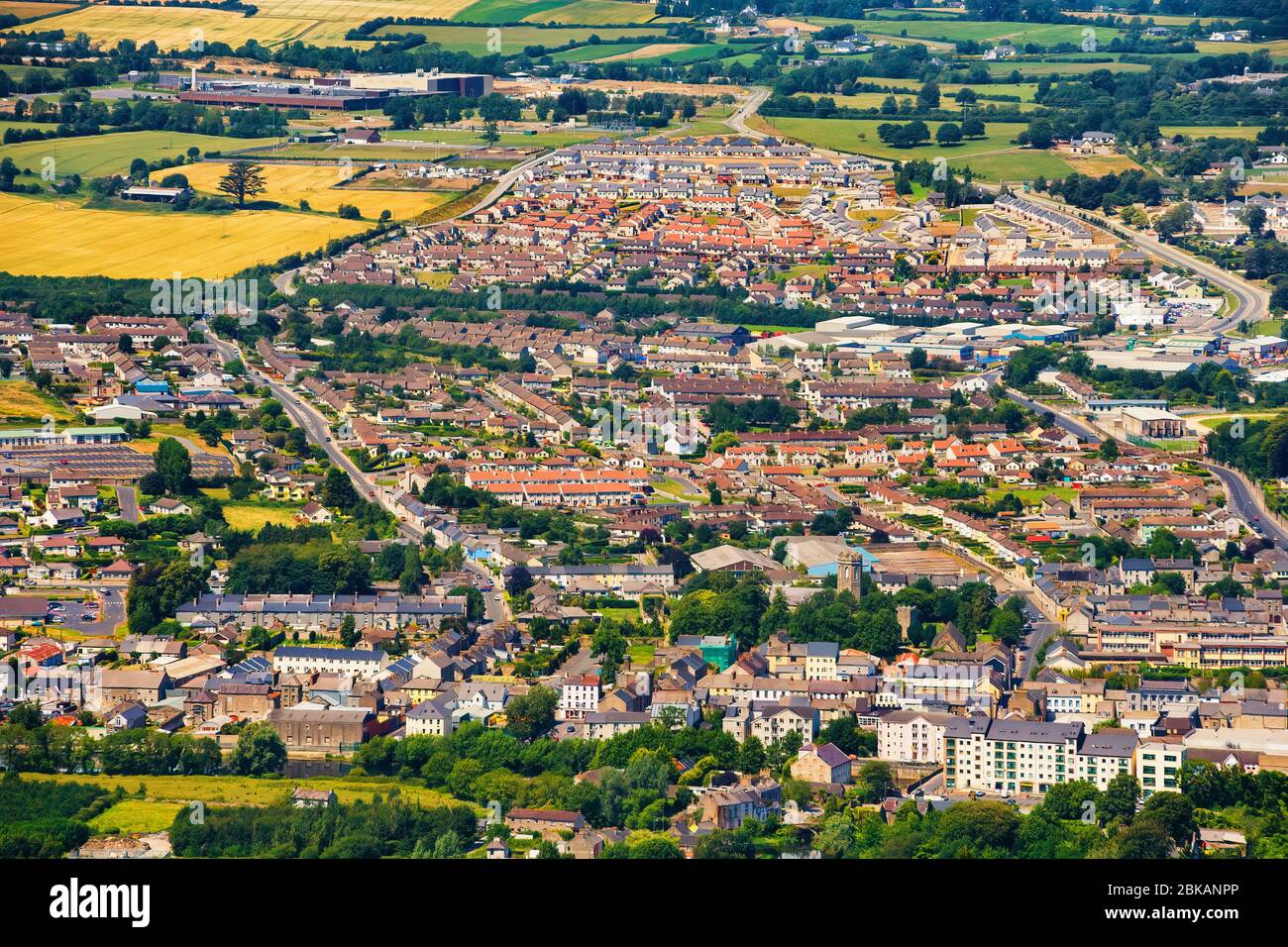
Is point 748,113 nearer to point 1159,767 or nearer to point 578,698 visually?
point 578,698

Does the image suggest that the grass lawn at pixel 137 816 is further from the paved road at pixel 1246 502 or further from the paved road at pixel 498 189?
the paved road at pixel 498 189

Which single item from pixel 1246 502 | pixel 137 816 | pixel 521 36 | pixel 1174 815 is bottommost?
pixel 1246 502

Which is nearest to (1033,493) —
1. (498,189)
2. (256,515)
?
(256,515)

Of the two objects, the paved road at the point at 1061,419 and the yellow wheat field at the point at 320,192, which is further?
the yellow wheat field at the point at 320,192

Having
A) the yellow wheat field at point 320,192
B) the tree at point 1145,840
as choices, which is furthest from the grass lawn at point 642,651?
the yellow wheat field at point 320,192

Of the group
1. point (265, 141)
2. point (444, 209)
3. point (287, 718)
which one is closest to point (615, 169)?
point (444, 209)

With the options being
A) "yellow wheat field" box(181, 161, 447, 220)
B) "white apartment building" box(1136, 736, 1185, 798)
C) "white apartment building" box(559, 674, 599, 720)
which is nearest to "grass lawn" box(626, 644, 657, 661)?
"white apartment building" box(559, 674, 599, 720)
